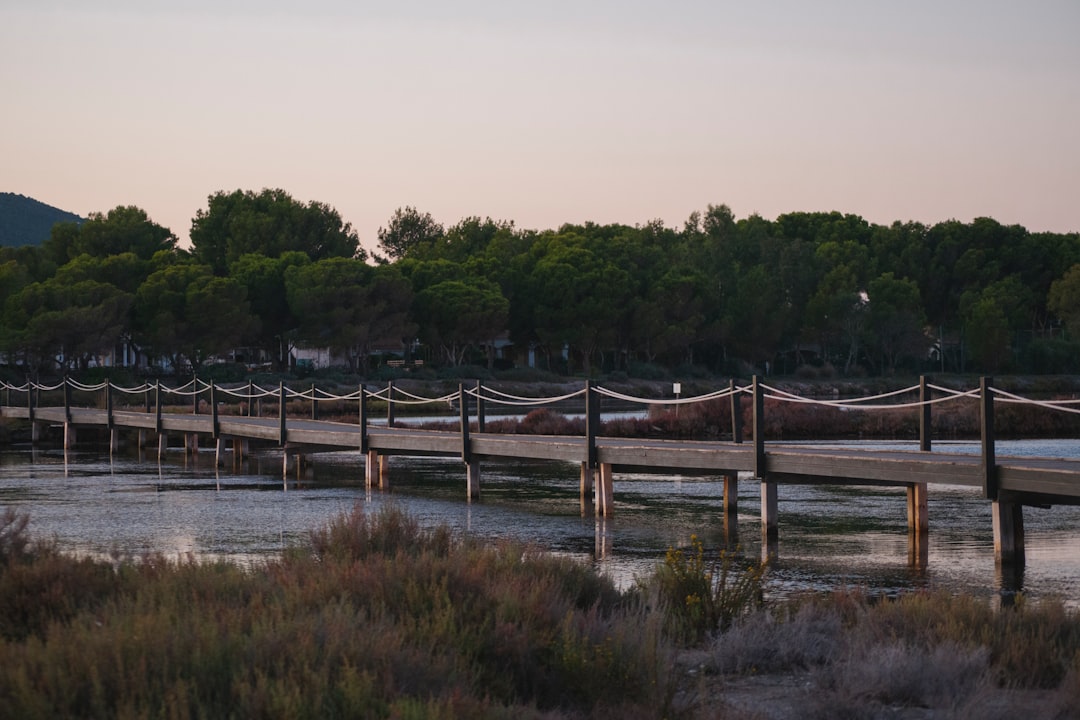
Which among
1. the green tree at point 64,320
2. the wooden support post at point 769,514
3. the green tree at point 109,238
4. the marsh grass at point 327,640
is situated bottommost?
the wooden support post at point 769,514

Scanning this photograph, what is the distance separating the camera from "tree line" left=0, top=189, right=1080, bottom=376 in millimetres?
66750

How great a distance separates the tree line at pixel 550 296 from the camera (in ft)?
219

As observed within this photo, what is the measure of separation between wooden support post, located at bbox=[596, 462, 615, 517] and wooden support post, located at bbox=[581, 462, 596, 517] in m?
0.25

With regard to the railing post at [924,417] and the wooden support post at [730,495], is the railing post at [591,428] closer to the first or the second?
the wooden support post at [730,495]

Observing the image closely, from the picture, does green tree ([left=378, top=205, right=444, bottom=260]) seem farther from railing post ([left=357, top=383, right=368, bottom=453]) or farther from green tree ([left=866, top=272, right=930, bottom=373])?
railing post ([left=357, top=383, right=368, bottom=453])

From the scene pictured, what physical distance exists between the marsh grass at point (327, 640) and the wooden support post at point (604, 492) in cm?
932

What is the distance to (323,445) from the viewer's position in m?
24.6

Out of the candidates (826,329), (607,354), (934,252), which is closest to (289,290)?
(607,354)

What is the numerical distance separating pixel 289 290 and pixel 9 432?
110ft

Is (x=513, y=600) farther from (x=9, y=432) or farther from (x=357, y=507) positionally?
(x=9, y=432)

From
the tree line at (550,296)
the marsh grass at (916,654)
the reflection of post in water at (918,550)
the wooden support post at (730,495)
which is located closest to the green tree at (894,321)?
the tree line at (550,296)

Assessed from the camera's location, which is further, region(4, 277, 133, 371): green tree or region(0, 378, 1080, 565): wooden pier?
region(4, 277, 133, 371): green tree

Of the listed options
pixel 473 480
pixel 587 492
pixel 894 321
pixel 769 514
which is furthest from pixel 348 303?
pixel 769 514

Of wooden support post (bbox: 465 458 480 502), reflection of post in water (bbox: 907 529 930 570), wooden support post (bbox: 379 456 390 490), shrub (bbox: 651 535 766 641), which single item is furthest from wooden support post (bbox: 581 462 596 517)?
shrub (bbox: 651 535 766 641)
